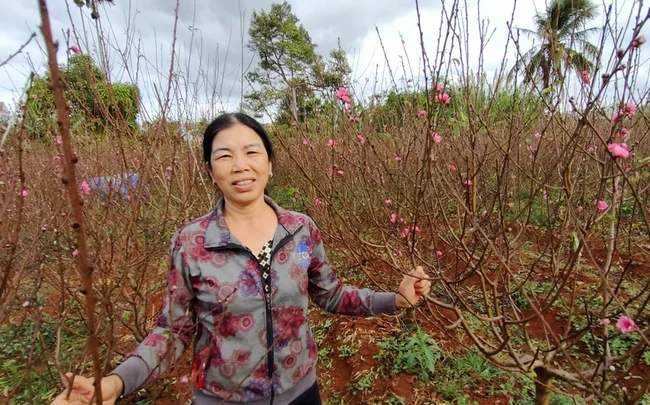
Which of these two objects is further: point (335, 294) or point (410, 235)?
point (410, 235)

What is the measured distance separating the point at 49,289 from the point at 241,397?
3877mm

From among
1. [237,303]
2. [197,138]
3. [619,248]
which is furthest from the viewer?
[619,248]

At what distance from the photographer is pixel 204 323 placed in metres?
1.13

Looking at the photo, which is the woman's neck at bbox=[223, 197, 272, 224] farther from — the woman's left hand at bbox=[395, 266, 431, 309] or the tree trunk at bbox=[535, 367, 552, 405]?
the tree trunk at bbox=[535, 367, 552, 405]

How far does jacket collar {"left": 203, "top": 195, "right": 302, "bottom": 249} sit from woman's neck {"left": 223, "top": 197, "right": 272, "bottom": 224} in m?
0.02

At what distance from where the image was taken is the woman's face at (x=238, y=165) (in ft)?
3.92

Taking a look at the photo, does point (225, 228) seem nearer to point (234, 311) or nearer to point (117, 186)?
point (234, 311)

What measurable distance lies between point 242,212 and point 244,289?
274 mm

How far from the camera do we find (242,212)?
1245 millimetres

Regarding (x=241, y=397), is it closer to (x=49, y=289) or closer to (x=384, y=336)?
(x=384, y=336)

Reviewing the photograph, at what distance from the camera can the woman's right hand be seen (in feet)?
1.93

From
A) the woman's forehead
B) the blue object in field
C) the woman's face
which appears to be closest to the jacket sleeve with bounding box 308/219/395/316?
the woman's face

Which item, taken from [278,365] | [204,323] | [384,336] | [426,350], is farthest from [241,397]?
[384,336]

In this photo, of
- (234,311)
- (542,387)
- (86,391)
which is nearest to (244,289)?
(234,311)
